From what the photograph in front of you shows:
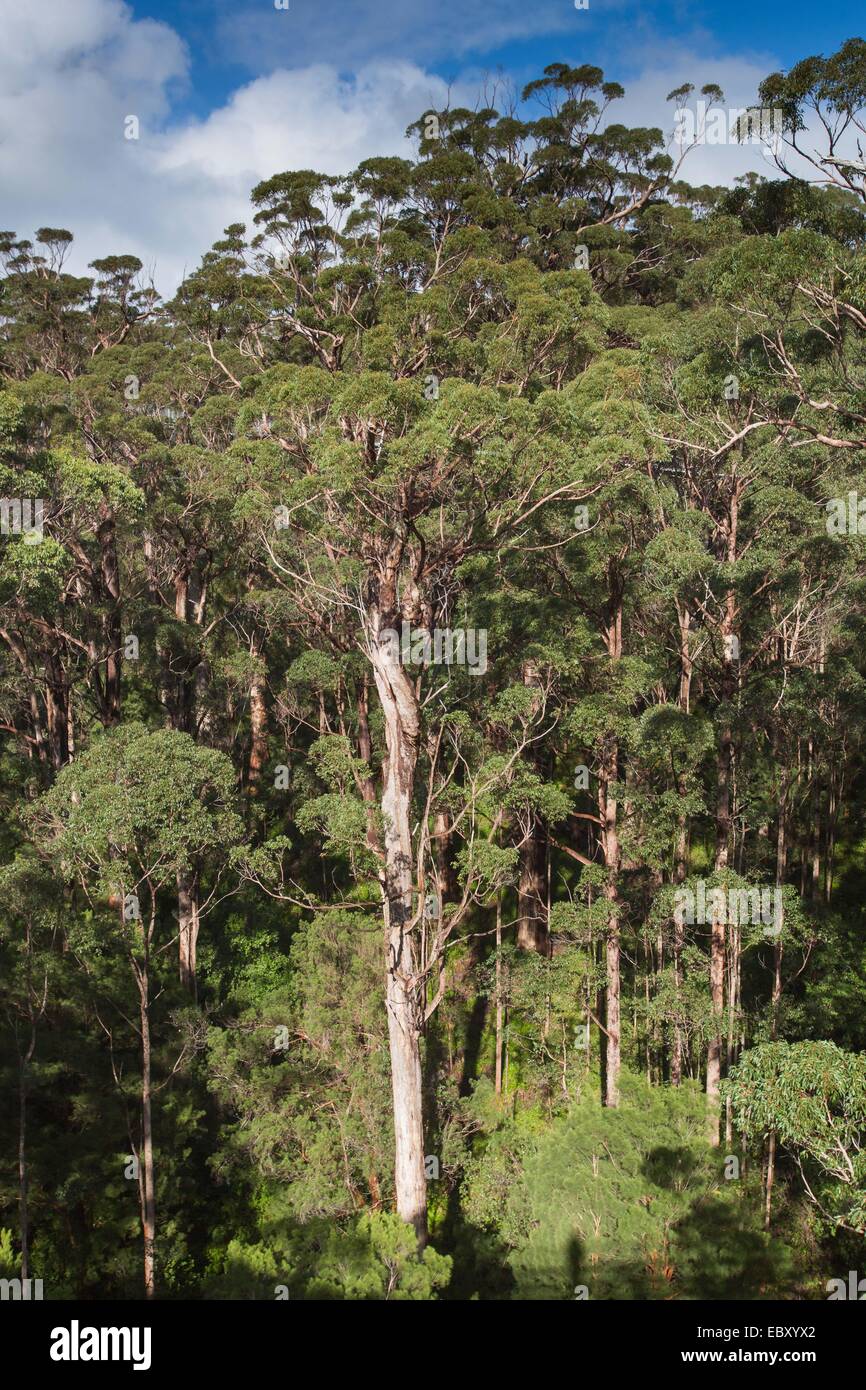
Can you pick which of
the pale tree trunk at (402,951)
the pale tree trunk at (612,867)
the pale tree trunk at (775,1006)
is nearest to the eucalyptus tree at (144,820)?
the pale tree trunk at (402,951)

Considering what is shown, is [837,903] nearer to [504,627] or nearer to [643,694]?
[643,694]

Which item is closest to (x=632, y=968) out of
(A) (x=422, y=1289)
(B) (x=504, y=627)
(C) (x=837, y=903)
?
A: (C) (x=837, y=903)

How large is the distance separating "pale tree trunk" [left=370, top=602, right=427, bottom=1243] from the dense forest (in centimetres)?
6

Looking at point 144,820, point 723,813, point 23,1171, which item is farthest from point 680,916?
point 23,1171

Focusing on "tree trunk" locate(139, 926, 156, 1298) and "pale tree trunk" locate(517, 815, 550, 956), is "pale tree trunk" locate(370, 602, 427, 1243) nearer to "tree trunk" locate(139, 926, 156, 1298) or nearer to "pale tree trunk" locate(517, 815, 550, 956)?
"tree trunk" locate(139, 926, 156, 1298)

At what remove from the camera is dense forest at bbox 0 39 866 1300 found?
11.7m

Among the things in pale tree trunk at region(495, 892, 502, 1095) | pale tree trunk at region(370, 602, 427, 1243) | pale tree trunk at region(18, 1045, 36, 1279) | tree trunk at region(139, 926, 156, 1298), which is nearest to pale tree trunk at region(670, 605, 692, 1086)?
pale tree trunk at region(495, 892, 502, 1095)

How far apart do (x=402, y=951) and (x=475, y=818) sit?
12.5ft

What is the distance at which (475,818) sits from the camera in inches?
615

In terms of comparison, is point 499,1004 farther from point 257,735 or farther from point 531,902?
point 257,735

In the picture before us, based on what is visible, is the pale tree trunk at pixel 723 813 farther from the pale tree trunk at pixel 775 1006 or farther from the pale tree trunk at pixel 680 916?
the pale tree trunk at pixel 775 1006

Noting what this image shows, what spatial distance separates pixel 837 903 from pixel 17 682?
18.4 meters

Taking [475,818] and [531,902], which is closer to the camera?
[475,818]
